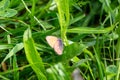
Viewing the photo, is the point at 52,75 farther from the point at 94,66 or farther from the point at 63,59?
the point at 94,66

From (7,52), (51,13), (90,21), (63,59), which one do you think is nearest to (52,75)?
(63,59)

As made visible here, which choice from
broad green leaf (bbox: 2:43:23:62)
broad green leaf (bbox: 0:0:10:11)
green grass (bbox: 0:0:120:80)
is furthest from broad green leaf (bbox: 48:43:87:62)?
broad green leaf (bbox: 0:0:10:11)

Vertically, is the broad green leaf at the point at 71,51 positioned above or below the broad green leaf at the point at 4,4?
below

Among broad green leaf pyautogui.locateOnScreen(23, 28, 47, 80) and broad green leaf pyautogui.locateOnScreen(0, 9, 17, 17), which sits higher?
broad green leaf pyautogui.locateOnScreen(0, 9, 17, 17)

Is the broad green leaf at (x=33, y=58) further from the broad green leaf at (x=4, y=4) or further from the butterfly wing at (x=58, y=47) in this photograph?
the broad green leaf at (x=4, y=4)

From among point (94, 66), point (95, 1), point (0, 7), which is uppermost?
point (0, 7)

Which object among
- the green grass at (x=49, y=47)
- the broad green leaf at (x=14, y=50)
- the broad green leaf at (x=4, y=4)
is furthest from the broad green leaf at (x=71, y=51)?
the broad green leaf at (x=4, y=4)

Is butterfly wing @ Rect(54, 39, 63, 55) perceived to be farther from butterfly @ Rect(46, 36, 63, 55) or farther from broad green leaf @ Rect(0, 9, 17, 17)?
broad green leaf @ Rect(0, 9, 17, 17)

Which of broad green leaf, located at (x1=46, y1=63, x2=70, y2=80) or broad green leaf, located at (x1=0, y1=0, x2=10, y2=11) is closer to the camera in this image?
broad green leaf, located at (x1=46, y1=63, x2=70, y2=80)
